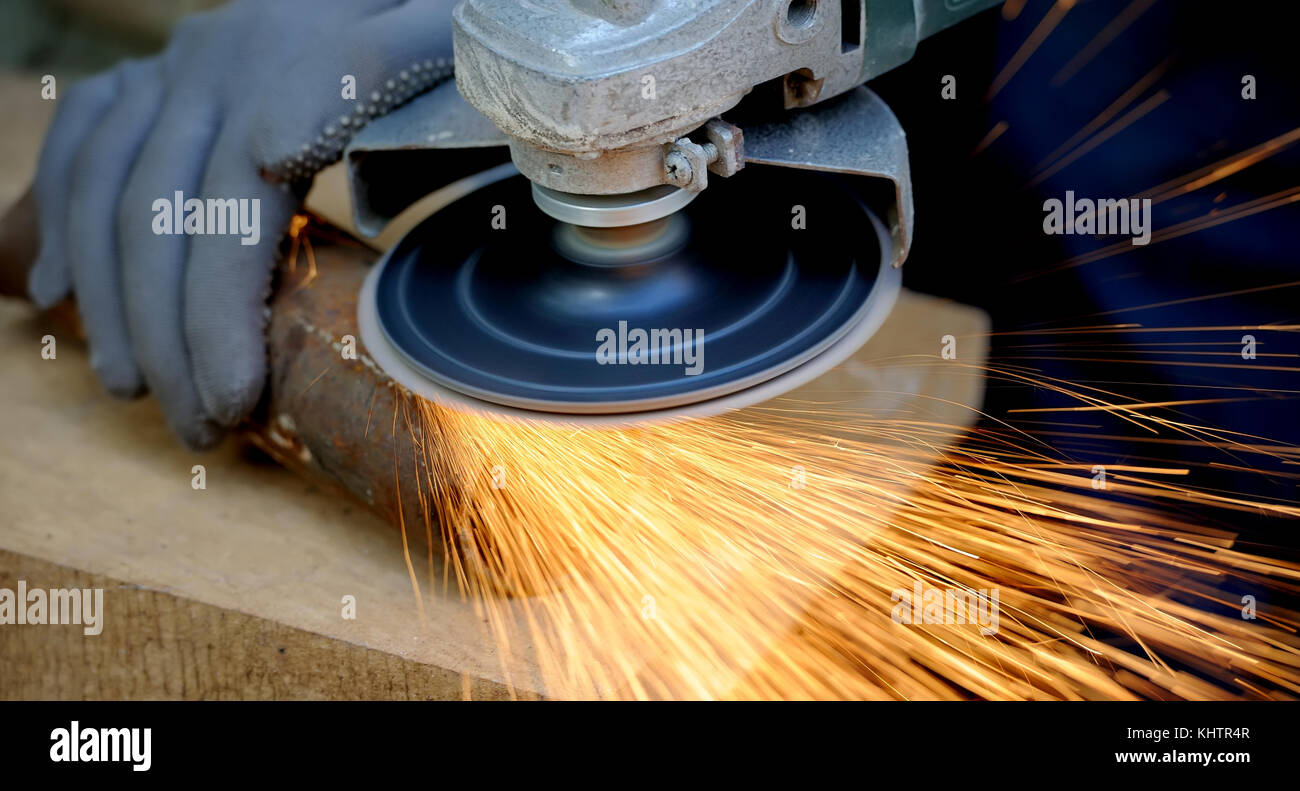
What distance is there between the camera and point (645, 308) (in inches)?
58.4

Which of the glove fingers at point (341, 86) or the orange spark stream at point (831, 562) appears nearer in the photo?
the orange spark stream at point (831, 562)

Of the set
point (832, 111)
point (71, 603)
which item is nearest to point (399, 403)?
point (71, 603)

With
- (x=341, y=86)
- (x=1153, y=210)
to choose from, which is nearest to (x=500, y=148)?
(x=341, y=86)

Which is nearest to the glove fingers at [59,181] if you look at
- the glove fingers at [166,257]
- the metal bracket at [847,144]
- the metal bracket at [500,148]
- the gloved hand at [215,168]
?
the gloved hand at [215,168]

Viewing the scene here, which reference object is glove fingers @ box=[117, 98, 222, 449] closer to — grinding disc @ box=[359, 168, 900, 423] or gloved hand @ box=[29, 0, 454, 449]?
gloved hand @ box=[29, 0, 454, 449]

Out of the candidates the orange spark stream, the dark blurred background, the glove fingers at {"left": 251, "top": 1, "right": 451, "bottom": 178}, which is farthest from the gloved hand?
the dark blurred background

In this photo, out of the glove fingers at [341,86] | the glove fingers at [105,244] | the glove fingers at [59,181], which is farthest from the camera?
the glove fingers at [59,181]

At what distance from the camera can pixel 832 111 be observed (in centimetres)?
148

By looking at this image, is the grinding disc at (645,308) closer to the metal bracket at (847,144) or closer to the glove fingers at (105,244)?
the metal bracket at (847,144)

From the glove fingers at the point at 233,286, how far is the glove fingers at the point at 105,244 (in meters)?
0.22

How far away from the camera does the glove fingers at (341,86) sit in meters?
1.76

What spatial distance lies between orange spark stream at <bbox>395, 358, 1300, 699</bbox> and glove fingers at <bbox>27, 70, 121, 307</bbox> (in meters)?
0.98

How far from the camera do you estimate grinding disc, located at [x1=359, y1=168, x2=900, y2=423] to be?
141 centimetres

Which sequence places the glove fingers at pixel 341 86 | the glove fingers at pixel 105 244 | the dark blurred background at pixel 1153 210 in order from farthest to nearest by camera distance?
1. the glove fingers at pixel 105 244
2. the glove fingers at pixel 341 86
3. the dark blurred background at pixel 1153 210
